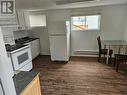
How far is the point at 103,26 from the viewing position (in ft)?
15.0

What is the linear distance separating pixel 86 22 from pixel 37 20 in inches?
89.4

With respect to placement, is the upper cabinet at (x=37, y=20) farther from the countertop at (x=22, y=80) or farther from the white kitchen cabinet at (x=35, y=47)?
the countertop at (x=22, y=80)

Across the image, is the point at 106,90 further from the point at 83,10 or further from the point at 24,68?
the point at 83,10

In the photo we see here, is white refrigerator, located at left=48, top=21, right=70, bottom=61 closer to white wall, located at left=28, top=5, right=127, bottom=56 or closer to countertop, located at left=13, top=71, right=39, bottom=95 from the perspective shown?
white wall, located at left=28, top=5, right=127, bottom=56

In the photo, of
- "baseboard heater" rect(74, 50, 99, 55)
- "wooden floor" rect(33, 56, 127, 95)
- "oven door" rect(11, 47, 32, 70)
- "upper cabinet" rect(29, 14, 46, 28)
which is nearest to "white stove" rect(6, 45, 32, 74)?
"oven door" rect(11, 47, 32, 70)

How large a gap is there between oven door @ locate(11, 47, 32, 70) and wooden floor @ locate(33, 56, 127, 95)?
2.25 ft

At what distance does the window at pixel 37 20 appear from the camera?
5074mm

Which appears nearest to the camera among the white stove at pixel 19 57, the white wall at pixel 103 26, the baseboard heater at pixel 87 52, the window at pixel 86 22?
the white stove at pixel 19 57

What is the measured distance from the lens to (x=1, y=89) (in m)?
0.62

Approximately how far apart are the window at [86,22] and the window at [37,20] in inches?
55.1

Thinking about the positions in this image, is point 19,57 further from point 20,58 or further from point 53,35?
point 53,35

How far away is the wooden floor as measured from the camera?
2582mm

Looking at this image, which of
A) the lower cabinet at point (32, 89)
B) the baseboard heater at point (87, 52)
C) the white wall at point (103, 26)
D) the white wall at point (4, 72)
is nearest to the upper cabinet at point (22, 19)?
the white wall at point (103, 26)

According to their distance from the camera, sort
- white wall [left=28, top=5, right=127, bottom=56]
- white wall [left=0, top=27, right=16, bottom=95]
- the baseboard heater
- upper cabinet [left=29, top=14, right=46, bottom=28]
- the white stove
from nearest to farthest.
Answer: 1. white wall [left=0, top=27, right=16, bottom=95]
2. the white stove
3. white wall [left=28, top=5, right=127, bottom=56]
4. the baseboard heater
5. upper cabinet [left=29, top=14, right=46, bottom=28]
